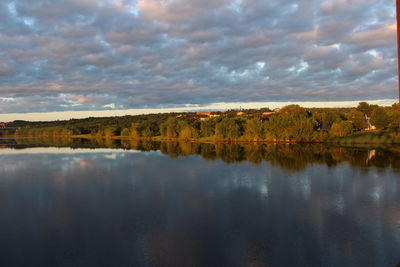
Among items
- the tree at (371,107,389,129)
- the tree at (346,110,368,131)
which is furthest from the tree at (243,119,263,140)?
the tree at (371,107,389,129)

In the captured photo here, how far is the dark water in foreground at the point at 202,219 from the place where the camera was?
12.0 meters

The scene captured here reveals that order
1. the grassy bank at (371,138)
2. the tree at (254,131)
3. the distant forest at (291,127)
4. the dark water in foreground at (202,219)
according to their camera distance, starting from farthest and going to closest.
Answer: the tree at (254,131) → the distant forest at (291,127) → the grassy bank at (371,138) → the dark water in foreground at (202,219)

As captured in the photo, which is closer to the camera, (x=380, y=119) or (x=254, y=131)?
(x=380, y=119)

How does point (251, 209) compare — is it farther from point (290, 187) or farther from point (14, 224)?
point (14, 224)

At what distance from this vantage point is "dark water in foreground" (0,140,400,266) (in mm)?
11953

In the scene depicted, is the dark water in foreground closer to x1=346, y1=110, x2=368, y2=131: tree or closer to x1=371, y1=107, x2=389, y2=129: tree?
x1=371, y1=107, x2=389, y2=129: tree

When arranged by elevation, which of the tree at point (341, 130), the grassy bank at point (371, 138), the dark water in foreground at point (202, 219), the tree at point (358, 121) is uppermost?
the tree at point (358, 121)

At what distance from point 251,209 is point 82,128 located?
13146 centimetres

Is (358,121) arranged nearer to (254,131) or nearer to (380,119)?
(380,119)

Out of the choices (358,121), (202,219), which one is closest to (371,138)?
(358,121)

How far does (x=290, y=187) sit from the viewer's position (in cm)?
2420

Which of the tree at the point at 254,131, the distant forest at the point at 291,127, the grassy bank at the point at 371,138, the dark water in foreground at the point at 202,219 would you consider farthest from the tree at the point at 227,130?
the dark water in foreground at the point at 202,219

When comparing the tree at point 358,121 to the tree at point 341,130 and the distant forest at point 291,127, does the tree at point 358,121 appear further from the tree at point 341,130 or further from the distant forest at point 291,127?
the tree at point 341,130

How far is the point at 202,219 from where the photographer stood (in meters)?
16.3
